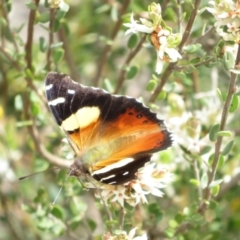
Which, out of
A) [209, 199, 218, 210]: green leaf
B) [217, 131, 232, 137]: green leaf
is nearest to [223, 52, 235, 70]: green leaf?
[217, 131, 232, 137]: green leaf

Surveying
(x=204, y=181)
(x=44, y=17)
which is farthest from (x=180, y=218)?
(x=44, y=17)

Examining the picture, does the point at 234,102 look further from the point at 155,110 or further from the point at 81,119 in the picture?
the point at 155,110

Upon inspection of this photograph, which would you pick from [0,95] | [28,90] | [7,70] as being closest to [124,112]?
[28,90]

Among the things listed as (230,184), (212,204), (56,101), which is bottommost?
(230,184)

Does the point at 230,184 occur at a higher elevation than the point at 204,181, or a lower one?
lower

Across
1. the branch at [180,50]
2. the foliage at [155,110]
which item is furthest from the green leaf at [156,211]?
the branch at [180,50]

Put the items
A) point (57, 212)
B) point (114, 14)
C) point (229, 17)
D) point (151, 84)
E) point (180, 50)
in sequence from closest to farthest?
point (229, 17) → point (180, 50) → point (151, 84) → point (57, 212) → point (114, 14)

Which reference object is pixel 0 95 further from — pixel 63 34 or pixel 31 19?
pixel 31 19

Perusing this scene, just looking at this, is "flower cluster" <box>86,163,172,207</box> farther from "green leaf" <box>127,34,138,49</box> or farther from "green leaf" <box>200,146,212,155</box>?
"green leaf" <box>127,34,138,49</box>
